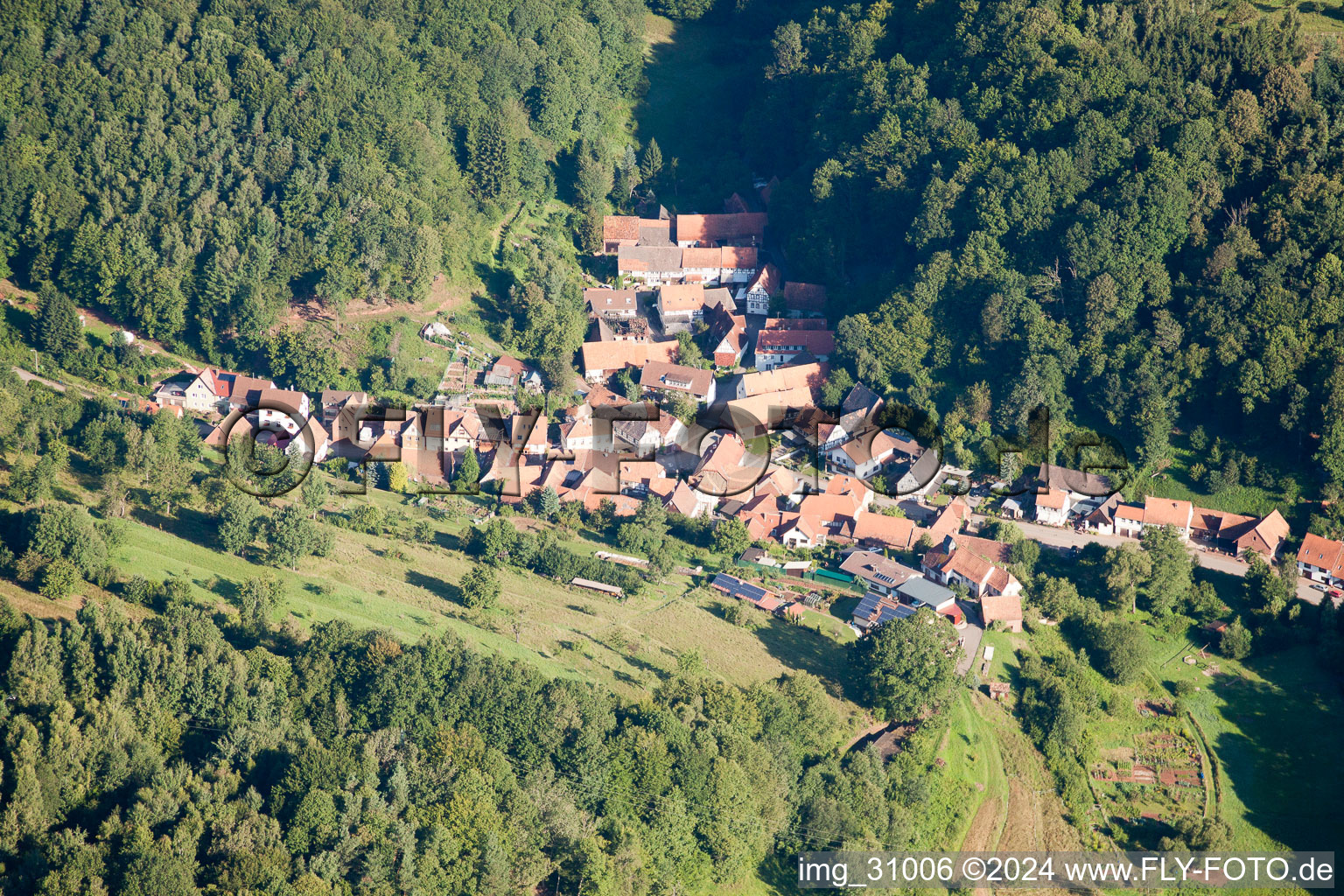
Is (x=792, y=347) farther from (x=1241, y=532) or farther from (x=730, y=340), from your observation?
(x=1241, y=532)

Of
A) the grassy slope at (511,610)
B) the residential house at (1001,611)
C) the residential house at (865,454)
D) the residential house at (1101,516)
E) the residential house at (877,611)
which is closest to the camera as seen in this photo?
the grassy slope at (511,610)

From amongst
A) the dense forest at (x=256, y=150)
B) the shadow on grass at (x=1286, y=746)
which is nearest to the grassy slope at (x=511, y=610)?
the shadow on grass at (x=1286, y=746)

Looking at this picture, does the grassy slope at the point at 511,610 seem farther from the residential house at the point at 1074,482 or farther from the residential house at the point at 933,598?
the residential house at the point at 1074,482

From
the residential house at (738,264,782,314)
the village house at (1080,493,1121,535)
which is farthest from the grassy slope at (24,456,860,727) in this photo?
the residential house at (738,264,782,314)

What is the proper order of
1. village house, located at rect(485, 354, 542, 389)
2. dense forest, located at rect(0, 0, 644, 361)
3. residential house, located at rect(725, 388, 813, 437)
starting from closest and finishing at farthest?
residential house, located at rect(725, 388, 813, 437), dense forest, located at rect(0, 0, 644, 361), village house, located at rect(485, 354, 542, 389)

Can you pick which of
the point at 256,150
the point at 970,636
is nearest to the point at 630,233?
the point at 256,150

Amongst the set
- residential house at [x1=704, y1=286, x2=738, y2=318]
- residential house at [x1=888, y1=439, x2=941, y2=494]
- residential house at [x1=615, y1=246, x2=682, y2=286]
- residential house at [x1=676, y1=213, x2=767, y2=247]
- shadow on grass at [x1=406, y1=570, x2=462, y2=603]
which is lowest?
shadow on grass at [x1=406, y1=570, x2=462, y2=603]

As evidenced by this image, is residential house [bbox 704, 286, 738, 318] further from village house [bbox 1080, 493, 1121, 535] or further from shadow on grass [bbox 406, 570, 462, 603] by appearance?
shadow on grass [bbox 406, 570, 462, 603]

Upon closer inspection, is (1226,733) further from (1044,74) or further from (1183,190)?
(1044,74)
